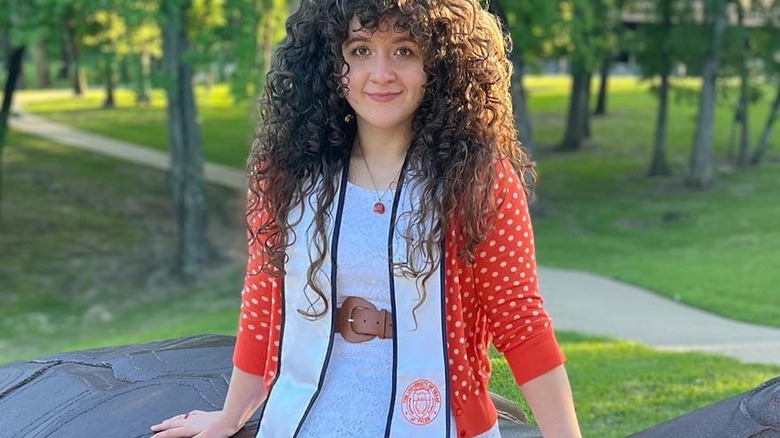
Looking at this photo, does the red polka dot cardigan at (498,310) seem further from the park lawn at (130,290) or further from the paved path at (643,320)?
the paved path at (643,320)

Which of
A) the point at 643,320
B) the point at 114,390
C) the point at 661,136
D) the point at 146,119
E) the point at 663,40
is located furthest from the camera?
the point at 146,119

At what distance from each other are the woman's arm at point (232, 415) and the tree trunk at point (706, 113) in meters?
19.6

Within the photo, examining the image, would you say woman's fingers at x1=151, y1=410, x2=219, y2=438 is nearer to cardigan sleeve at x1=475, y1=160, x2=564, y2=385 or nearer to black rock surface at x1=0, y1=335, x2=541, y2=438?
black rock surface at x1=0, y1=335, x2=541, y2=438

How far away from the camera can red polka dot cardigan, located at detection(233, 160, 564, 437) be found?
6.23 ft

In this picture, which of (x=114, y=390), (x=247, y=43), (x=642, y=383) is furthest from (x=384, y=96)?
(x=247, y=43)

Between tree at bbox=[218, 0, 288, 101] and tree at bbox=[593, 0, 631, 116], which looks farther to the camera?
tree at bbox=[593, 0, 631, 116]

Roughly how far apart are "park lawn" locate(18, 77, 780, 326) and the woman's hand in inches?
286

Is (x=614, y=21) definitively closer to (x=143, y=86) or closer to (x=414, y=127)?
(x=143, y=86)

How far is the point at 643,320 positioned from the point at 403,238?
7.36 metres

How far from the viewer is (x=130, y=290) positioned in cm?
1469

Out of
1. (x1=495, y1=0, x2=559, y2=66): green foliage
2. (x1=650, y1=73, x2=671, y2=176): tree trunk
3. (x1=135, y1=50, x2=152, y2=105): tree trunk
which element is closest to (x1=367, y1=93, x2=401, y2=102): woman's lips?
(x1=135, y1=50, x2=152, y2=105): tree trunk

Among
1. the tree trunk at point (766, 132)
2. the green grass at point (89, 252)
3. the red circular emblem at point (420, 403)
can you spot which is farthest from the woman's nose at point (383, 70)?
the tree trunk at point (766, 132)

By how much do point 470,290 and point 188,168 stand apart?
1430cm

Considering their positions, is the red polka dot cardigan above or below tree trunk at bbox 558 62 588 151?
above
